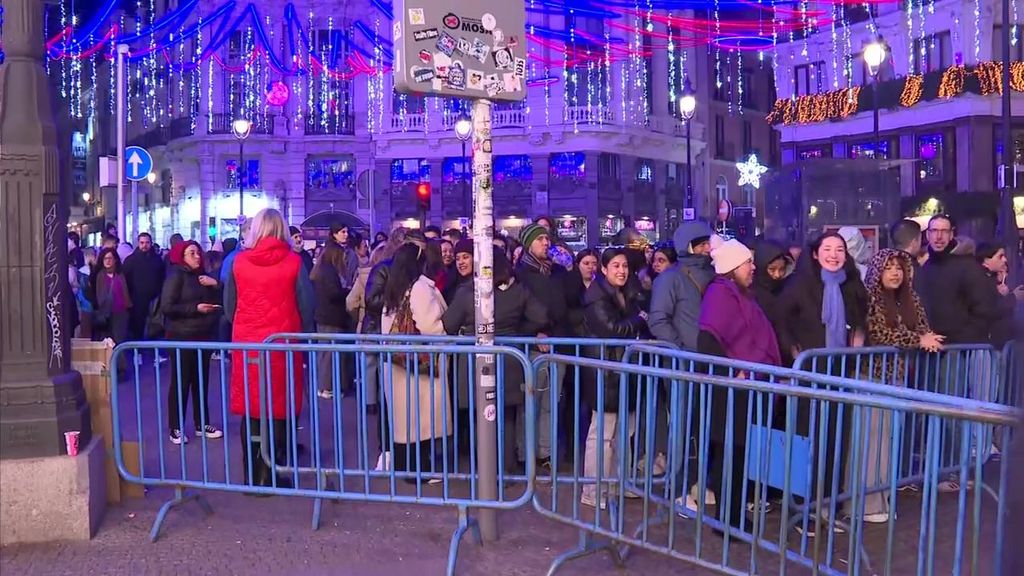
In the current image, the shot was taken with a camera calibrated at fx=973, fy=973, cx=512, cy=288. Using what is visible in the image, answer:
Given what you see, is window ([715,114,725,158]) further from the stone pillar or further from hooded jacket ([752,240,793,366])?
the stone pillar

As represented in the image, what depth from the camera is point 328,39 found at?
40906mm

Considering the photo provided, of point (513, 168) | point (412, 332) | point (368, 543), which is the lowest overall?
point (368, 543)

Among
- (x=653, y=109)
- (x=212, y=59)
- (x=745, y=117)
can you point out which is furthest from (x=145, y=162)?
(x=745, y=117)

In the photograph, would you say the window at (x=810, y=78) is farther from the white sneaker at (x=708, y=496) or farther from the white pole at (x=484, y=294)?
the white pole at (x=484, y=294)

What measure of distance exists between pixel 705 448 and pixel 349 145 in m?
38.3

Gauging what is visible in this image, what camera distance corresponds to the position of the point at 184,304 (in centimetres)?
847

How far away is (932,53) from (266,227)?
31.8 metres

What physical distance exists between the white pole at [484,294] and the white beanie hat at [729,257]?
4.61 feet

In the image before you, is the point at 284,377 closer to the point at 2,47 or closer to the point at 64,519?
the point at 64,519

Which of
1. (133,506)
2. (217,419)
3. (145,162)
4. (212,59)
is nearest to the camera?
(133,506)

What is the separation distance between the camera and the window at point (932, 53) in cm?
3256

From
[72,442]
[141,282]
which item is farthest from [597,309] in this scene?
[141,282]

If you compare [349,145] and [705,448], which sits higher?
[349,145]

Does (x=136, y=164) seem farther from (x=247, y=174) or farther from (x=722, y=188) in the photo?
(x=722, y=188)
